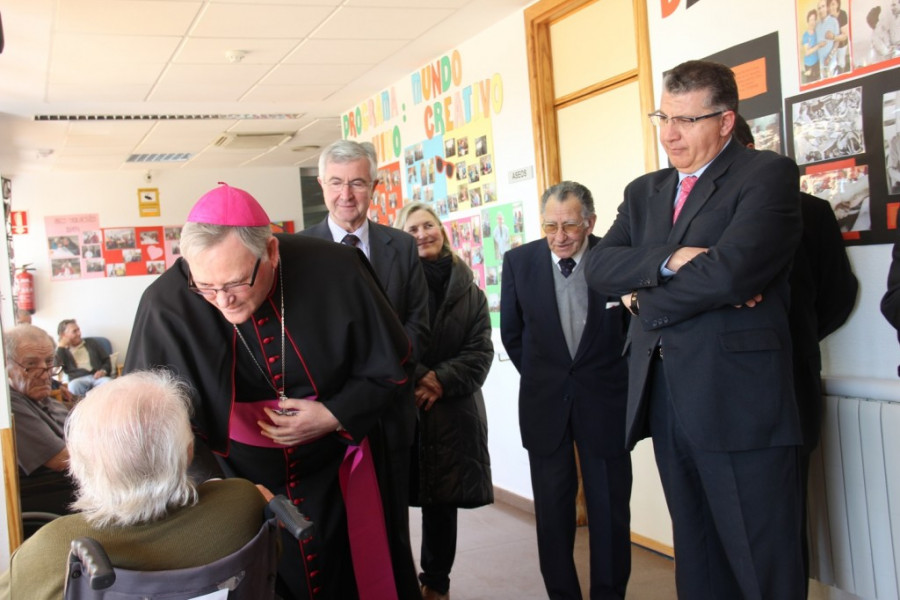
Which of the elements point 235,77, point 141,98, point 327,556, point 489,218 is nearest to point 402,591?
point 327,556

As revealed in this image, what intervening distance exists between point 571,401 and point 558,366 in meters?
0.14

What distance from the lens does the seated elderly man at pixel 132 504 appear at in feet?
4.81

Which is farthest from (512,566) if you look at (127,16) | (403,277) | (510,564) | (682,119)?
(127,16)

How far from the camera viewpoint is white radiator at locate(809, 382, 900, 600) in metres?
2.71

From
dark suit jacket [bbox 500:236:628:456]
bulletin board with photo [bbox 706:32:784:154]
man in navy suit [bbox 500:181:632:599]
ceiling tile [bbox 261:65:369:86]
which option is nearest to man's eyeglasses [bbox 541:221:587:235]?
man in navy suit [bbox 500:181:632:599]

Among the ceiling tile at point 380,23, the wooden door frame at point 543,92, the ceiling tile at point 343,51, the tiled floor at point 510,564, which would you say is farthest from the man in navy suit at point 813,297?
the ceiling tile at point 343,51

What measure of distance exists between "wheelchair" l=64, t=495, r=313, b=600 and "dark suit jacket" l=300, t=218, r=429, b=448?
1618 mm

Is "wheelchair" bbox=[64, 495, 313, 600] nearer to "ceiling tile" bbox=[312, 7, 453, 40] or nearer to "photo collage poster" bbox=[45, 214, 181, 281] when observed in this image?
"ceiling tile" bbox=[312, 7, 453, 40]

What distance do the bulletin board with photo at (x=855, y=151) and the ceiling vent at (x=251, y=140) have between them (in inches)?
281

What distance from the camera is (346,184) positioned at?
321cm

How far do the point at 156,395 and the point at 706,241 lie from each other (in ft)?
4.87

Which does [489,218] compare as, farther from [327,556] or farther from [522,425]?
[327,556]

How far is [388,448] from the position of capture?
2.42 metres

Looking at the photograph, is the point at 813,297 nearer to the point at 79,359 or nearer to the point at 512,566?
the point at 512,566
